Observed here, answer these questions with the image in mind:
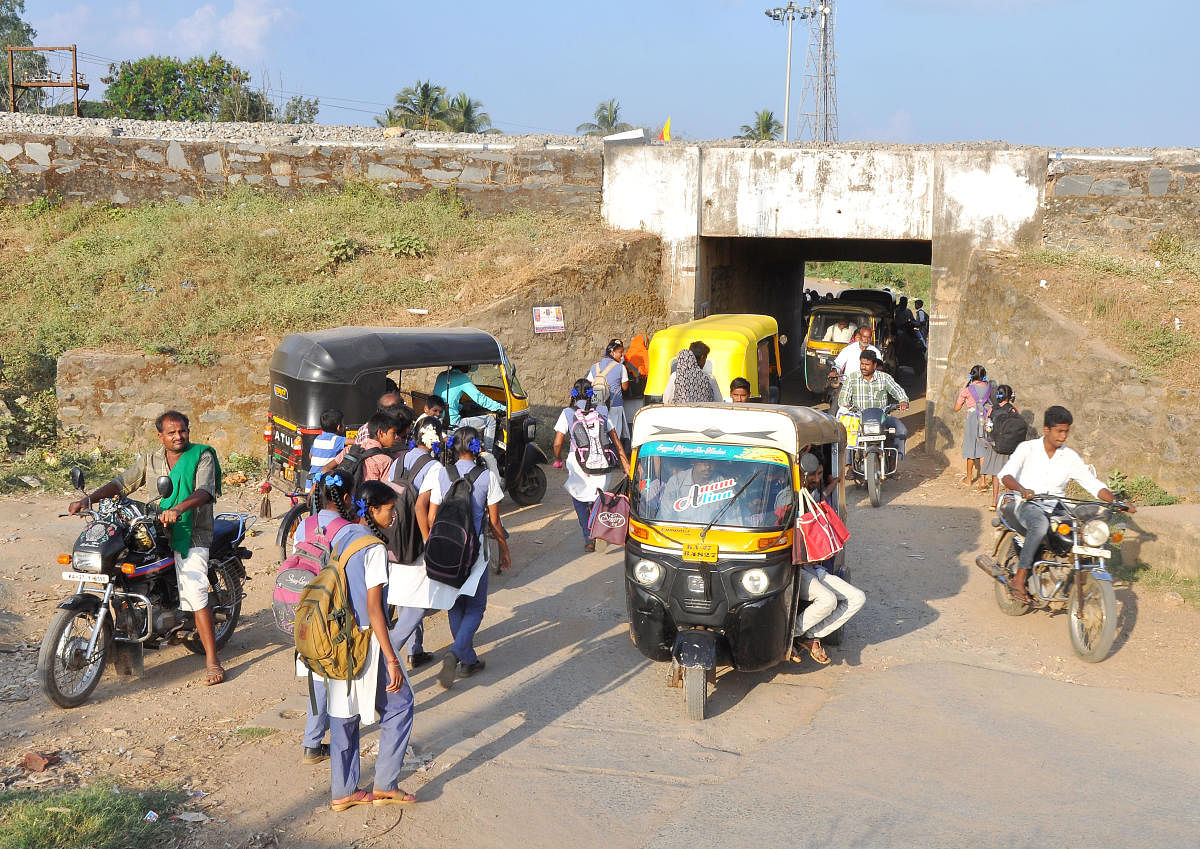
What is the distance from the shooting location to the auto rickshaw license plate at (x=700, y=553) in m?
6.42

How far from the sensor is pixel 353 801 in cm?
510

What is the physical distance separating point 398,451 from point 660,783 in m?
3.58

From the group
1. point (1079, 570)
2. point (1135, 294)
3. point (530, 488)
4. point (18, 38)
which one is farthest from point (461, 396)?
point (18, 38)

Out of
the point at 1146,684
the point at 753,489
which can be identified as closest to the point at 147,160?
the point at 753,489

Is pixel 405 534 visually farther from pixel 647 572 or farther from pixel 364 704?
pixel 647 572

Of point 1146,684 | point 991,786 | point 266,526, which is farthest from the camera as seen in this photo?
point 266,526

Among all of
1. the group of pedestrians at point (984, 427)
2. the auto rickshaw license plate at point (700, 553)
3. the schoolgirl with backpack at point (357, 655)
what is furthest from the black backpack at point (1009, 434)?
the schoolgirl with backpack at point (357, 655)

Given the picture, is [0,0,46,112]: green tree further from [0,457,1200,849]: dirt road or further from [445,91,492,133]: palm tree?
[0,457,1200,849]: dirt road

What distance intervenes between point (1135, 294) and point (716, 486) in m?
9.64

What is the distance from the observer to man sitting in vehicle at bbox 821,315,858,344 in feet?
66.1

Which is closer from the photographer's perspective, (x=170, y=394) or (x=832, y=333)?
(x=170, y=394)

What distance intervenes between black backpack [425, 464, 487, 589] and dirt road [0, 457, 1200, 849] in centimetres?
92

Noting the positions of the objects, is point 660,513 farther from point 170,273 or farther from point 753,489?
point 170,273

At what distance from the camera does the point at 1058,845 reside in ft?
15.9
